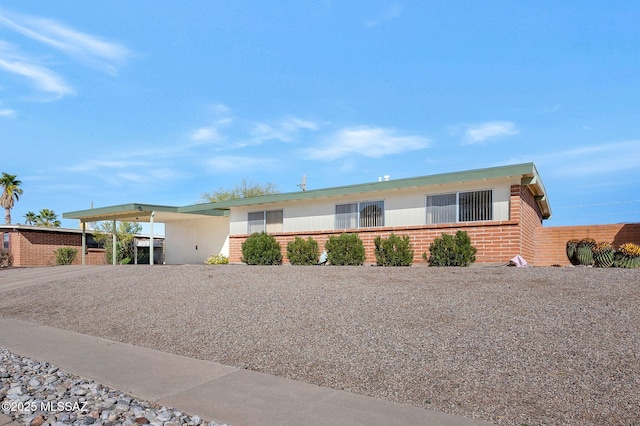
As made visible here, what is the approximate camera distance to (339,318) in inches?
298

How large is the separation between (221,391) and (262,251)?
1284 cm

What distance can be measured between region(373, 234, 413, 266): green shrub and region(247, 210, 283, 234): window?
590 centimetres

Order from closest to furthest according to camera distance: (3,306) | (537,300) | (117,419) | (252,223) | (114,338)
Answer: (117,419) < (537,300) < (114,338) < (3,306) < (252,223)

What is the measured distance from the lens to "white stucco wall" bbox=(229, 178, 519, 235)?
45.6 feet

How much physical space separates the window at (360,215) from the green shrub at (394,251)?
1.74 m

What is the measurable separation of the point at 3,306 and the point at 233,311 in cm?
748

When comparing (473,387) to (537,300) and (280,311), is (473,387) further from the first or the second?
(280,311)

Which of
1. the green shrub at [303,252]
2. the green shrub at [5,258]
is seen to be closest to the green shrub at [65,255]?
the green shrub at [5,258]

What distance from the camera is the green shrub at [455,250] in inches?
531

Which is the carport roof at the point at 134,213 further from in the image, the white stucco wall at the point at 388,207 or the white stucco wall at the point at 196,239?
the white stucco wall at the point at 388,207

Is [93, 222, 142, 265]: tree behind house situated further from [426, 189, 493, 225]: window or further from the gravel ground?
[426, 189, 493, 225]: window

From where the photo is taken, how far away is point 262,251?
58.9 ft

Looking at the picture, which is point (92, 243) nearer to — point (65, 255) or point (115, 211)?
point (65, 255)

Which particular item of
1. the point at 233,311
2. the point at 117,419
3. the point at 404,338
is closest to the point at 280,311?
the point at 233,311
